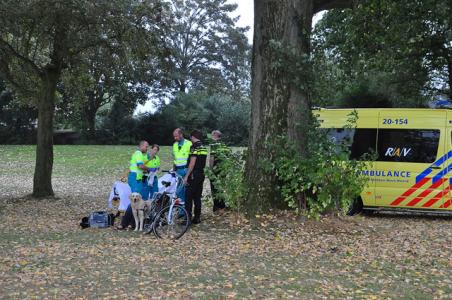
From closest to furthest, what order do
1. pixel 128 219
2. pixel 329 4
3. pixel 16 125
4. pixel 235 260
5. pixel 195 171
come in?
1. pixel 235 260
2. pixel 195 171
3. pixel 128 219
4. pixel 329 4
5. pixel 16 125

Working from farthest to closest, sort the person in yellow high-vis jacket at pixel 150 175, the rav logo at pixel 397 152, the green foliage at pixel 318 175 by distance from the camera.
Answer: the rav logo at pixel 397 152 → the person in yellow high-vis jacket at pixel 150 175 → the green foliage at pixel 318 175

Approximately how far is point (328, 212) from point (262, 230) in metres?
1.39

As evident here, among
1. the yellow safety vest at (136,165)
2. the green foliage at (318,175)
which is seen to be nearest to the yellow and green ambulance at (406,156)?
the green foliage at (318,175)

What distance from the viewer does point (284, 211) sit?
412 inches

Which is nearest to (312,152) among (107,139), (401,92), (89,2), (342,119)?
(342,119)

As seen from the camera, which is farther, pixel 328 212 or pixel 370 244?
pixel 328 212

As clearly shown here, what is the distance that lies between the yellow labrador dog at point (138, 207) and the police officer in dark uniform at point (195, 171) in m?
0.78

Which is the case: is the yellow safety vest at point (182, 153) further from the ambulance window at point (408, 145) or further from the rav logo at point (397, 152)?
the rav logo at point (397, 152)

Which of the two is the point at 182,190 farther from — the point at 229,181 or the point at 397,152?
the point at 397,152

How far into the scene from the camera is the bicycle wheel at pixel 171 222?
9.42 m

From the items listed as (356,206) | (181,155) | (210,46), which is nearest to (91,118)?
(210,46)

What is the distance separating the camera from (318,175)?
9750 mm

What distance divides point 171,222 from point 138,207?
859 mm

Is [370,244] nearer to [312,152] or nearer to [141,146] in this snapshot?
[312,152]
